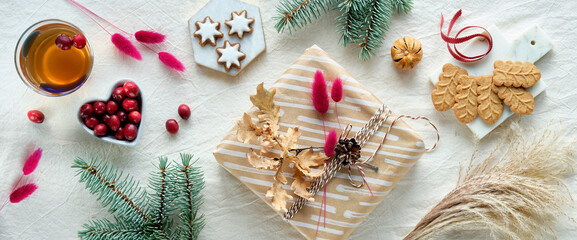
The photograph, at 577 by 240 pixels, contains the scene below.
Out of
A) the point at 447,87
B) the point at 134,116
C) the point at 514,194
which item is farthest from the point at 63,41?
the point at 514,194

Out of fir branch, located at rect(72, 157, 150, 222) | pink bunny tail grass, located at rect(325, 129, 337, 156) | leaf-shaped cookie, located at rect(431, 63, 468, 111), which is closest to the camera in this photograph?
pink bunny tail grass, located at rect(325, 129, 337, 156)

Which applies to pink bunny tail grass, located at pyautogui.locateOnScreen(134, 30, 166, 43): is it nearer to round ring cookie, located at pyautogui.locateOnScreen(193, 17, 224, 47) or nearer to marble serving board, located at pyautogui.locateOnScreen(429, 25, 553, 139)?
round ring cookie, located at pyautogui.locateOnScreen(193, 17, 224, 47)

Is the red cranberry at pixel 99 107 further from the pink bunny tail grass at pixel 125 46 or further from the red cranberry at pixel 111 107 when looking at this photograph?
the pink bunny tail grass at pixel 125 46

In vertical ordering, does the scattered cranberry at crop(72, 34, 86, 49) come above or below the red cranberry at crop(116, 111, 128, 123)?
above

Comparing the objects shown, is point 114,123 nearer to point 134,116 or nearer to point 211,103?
point 134,116

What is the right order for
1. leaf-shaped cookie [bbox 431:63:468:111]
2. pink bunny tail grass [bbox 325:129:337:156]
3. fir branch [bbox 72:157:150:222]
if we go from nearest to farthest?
pink bunny tail grass [bbox 325:129:337:156] < fir branch [bbox 72:157:150:222] < leaf-shaped cookie [bbox 431:63:468:111]

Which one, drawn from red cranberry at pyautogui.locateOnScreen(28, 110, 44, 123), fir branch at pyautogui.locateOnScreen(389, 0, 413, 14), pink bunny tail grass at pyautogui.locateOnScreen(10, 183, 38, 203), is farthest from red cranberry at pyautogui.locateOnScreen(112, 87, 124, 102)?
fir branch at pyautogui.locateOnScreen(389, 0, 413, 14)
